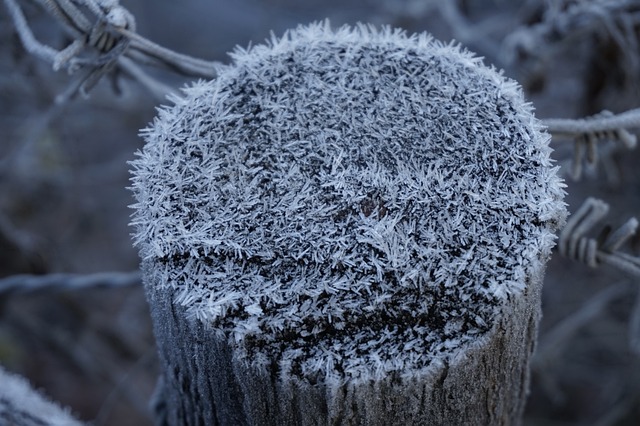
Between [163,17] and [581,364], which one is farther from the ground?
[163,17]

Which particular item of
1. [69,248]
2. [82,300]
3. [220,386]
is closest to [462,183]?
[220,386]

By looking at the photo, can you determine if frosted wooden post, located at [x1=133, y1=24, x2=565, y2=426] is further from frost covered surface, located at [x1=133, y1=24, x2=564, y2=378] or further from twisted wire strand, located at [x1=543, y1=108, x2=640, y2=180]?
twisted wire strand, located at [x1=543, y1=108, x2=640, y2=180]

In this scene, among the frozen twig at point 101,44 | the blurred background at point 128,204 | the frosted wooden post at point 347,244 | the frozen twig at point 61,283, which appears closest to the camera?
the frosted wooden post at point 347,244

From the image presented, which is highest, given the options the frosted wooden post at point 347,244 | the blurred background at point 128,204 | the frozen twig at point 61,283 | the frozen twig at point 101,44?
the blurred background at point 128,204

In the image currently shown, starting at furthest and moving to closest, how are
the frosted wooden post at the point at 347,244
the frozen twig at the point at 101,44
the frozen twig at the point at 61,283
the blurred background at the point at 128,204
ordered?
the blurred background at the point at 128,204 → the frozen twig at the point at 61,283 → the frozen twig at the point at 101,44 → the frosted wooden post at the point at 347,244

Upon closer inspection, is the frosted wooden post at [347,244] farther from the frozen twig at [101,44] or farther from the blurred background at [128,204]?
the blurred background at [128,204]

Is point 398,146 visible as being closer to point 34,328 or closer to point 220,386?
point 220,386

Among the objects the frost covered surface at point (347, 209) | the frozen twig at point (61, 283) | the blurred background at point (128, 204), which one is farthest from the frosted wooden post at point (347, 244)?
the frozen twig at point (61, 283)

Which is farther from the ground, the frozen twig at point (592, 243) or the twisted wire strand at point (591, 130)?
the twisted wire strand at point (591, 130)
